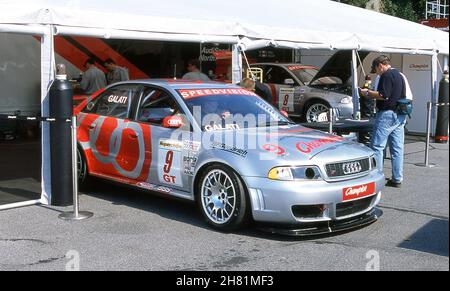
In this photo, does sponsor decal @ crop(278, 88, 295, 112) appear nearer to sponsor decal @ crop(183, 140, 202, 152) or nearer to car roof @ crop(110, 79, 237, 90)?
car roof @ crop(110, 79, 237, 90)

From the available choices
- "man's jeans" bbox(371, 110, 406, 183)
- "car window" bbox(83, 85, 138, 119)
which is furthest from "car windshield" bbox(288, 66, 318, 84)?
"car window" bbox(83, 85, 138, 119)

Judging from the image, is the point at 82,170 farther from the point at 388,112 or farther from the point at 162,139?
the point at 388,112

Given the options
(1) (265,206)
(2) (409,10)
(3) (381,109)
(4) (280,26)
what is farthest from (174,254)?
(2) (409,10)

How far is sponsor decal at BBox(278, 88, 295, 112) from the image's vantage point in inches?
590

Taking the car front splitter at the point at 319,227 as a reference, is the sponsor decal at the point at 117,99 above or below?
above

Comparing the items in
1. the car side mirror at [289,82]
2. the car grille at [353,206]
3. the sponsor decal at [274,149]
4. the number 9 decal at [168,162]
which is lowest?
the car grille at [353,206]

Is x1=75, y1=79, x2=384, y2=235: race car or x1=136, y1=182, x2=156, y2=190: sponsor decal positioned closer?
x1=75, y1=79, x2=384, y2=235: race car

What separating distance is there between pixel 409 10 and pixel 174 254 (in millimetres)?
30500

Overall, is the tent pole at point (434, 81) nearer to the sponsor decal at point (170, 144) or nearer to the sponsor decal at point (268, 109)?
A: the sponsor decal at point (268, 109)

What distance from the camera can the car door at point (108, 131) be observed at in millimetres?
6914

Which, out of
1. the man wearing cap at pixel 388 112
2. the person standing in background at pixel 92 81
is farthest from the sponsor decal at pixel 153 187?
the person standing in background at pixel 92 81

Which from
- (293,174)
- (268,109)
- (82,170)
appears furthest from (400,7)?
(293,174)

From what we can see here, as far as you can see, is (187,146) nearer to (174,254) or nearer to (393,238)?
(174,254)

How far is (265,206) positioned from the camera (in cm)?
543
